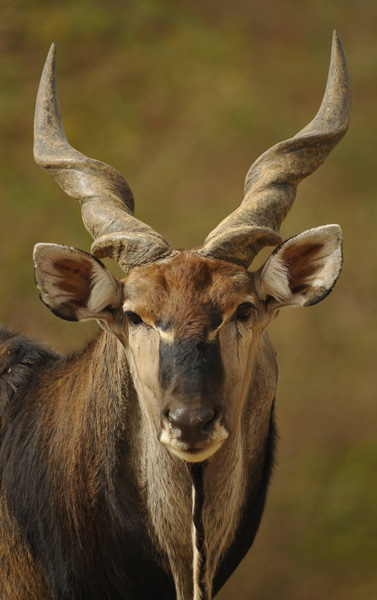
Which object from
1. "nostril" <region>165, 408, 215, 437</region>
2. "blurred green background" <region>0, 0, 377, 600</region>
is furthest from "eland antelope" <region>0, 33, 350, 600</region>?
"blurred green background" <region>0, 0, 377, 600</region>

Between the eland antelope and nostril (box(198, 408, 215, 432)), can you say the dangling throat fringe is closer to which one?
the eland antelope

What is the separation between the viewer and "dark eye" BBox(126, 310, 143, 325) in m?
5.16

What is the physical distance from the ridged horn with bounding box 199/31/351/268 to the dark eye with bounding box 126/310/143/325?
520mm

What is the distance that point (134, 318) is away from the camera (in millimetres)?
Answer: 5191

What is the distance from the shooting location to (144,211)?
13.9 meters

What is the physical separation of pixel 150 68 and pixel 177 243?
308cm

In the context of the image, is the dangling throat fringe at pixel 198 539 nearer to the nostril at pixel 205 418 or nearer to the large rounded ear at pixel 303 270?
the nostril at pixel 205 418

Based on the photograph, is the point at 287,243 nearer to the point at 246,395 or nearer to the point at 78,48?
the point at 246,395

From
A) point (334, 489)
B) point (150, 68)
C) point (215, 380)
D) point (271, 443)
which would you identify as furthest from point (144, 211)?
point (215, 380)

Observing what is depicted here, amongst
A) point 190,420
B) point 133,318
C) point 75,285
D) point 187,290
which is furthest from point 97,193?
point 190,420

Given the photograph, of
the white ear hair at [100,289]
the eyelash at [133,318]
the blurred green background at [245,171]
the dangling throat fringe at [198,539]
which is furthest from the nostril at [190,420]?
the blurred green background at [245,171]

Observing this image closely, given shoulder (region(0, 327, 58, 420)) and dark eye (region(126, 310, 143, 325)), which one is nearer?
dark eye (region(126, 310, 143, 325))

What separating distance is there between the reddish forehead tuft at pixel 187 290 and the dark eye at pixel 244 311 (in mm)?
52

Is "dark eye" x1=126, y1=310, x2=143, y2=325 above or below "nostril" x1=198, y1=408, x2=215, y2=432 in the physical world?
above
